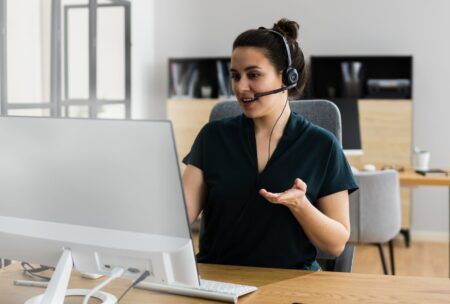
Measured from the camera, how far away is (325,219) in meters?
1.60

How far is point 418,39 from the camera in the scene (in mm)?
5312

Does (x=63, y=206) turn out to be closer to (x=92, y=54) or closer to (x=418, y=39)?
(x=92, y=54)

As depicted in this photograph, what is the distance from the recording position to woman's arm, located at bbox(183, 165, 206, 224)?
70.9 inches

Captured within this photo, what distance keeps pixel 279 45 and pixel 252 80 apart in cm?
15

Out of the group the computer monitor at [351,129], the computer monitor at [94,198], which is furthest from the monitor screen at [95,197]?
the computer monitor at [351,129]

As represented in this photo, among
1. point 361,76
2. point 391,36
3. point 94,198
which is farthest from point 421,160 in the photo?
point 94,198

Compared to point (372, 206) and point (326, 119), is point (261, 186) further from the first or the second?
point (372, 206)

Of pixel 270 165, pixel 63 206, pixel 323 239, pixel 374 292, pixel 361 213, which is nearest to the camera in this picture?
pixel 63 206

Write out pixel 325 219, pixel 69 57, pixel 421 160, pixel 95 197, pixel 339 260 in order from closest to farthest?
pixel 95 197 < pixel 325 219 < pixel 339 260 < pixel 421 160 < pixel 69 57

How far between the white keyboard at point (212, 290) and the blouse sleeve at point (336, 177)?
1.34 feet

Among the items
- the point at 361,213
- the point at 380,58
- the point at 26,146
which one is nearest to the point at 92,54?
the point at 380,58

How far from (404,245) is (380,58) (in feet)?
4.91

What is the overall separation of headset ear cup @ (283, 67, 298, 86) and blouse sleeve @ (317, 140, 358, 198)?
8.0 inches

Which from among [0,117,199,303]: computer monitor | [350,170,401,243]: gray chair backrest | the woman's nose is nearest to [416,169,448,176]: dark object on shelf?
[350,170,401,243]: gray chair backrest
